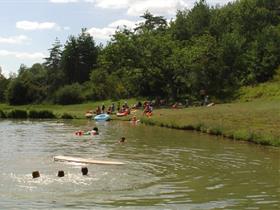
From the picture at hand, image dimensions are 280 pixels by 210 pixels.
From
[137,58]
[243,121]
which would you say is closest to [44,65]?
[137,58]

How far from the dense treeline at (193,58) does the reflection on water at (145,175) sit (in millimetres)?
43475

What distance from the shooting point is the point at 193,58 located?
85750 mm

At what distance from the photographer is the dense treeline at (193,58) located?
8575 cm

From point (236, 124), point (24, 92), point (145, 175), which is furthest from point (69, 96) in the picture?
point (145, 175)

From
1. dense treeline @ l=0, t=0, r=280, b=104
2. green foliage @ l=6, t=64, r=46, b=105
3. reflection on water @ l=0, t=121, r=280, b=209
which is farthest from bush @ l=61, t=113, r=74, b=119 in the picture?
green foliage @ l=6, t=64, r=46, b=105

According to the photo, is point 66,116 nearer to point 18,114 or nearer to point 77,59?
point 18,114

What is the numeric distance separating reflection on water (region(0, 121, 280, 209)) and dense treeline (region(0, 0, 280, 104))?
143 feet

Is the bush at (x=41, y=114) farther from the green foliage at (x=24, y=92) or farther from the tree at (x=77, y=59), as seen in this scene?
the tree at (x=77, y=59)

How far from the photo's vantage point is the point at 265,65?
9069 centimetres

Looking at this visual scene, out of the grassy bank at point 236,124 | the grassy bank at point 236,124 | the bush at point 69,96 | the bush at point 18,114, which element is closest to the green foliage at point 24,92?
the bush at point 69,96

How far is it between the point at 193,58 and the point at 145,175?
202 ft

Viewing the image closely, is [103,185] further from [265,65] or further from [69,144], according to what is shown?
[265,65]

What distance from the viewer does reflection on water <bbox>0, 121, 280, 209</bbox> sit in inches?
770

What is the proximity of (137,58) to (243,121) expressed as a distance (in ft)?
134
